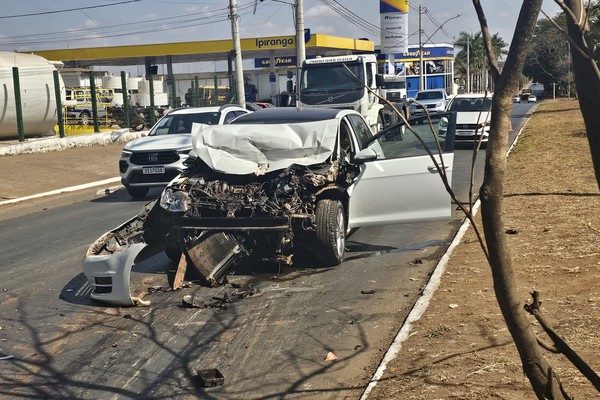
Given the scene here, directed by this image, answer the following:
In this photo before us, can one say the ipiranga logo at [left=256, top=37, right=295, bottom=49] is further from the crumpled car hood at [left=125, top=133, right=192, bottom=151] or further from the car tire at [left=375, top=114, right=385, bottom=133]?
the crumpled car hood at [left=125, top=133, right=192, bottom=151]

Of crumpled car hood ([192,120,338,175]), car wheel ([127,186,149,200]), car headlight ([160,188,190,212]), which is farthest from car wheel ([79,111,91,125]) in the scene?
car headlight ([160,188,190,212])

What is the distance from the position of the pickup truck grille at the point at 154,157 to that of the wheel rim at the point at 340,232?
667 centimetres

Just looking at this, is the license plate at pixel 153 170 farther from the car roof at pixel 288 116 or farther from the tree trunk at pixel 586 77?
the tree trunk at pixel 586 77

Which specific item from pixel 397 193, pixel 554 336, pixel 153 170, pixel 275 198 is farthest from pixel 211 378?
pixel 153 170

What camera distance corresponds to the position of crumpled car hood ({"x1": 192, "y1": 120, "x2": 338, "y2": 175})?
342 inches

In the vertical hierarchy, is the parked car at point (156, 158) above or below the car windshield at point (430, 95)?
below

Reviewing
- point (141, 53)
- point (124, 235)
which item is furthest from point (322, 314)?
point (141, 53)

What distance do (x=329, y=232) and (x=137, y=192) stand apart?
8224 mm

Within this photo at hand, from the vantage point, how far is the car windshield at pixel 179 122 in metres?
15.7

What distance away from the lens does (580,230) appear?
917 centimetres

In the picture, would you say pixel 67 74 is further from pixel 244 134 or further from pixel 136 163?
pixel 244 134

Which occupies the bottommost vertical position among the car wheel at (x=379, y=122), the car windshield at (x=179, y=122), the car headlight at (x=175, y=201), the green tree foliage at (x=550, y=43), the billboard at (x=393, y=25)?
the car headlight at (x=175, y=201)

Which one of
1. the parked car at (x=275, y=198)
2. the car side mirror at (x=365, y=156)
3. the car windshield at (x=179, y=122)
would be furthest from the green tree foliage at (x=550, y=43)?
the car windshield at (x=179, y=122)

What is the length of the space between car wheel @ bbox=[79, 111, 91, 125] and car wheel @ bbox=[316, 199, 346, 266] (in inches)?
1154
